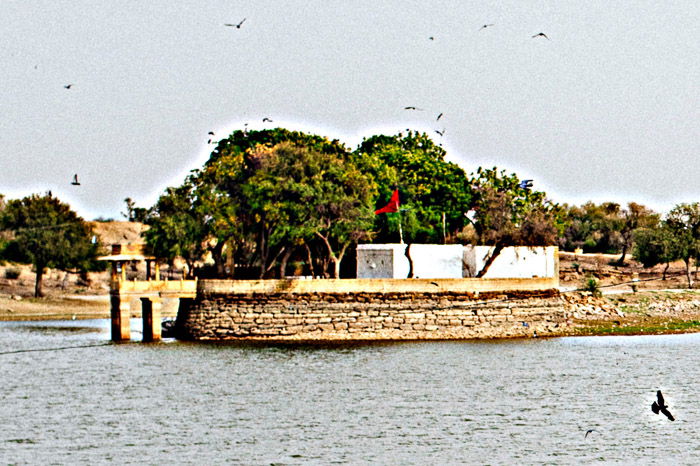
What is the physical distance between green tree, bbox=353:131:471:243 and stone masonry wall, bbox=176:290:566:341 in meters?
15.4

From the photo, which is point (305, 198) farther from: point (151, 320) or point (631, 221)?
point (631, 221)

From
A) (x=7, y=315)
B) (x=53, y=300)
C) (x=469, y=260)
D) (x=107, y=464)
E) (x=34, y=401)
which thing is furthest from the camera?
(x=53, y=300)

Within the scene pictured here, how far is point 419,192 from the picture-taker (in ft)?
278

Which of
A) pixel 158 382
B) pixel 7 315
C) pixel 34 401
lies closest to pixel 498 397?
pixel 158 382

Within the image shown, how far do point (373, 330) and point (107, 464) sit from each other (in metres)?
32.5

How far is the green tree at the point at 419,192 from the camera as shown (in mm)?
81562

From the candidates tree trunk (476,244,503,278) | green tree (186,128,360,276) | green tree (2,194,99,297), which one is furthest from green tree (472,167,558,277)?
green tree (2,194,99,297)

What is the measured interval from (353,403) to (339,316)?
67.1 ft

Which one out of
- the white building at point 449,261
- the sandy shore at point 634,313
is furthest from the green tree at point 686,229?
the white building at point 449,261

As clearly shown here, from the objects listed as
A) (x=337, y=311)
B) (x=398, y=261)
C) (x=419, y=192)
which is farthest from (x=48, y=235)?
(x=337, y=311)

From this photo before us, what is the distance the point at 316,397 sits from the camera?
45500 millimetres

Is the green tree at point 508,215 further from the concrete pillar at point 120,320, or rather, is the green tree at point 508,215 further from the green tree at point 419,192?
the concrete pillar at point 120,320

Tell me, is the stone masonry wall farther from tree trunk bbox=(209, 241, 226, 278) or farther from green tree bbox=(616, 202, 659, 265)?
green tree bbox=(616, 202, 659, 265)

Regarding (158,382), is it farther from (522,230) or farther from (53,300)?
(53,300)
